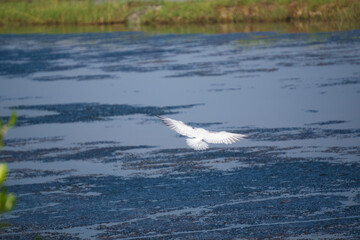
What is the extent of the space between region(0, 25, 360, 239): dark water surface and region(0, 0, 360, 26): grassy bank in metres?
12.9

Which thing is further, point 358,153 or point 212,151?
point 212,151

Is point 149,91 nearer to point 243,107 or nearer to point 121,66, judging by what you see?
point 243,107

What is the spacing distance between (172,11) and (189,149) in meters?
34.4

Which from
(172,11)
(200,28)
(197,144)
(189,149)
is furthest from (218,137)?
(172,11)

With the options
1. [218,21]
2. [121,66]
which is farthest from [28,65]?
[218,21]

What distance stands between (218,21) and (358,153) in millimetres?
33021

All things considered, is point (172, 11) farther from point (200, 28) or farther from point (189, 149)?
point (189, 149)

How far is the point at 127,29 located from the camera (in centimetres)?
4384

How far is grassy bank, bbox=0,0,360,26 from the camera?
1551 inches

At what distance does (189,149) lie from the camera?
12633mm

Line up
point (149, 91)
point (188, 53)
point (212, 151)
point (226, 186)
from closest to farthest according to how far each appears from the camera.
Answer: point (226, 186) < point (212, 151) < point (149, 91) < point (188, 53)

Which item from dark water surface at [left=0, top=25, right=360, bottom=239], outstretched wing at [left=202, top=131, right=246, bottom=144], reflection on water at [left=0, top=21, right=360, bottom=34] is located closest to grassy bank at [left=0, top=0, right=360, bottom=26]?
reflection on water at [left=0, top=21, right=360, bottom=34]

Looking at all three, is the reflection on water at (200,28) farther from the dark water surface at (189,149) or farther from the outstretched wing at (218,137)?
the outstretched wing at (218,137)

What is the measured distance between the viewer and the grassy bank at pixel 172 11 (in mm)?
39406
